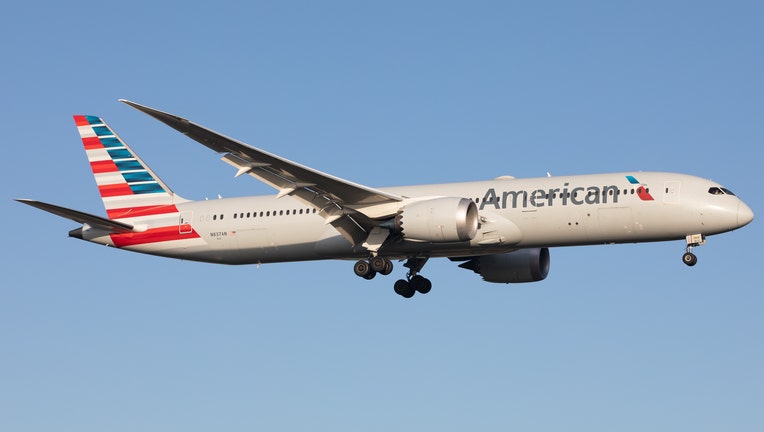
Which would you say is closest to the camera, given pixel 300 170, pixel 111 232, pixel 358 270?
pixel 300 170

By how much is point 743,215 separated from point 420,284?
1370 centimetres

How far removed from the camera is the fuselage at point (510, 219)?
43.8 metres

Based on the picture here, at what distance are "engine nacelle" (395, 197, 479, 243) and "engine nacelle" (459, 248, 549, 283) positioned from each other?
679 centimetres

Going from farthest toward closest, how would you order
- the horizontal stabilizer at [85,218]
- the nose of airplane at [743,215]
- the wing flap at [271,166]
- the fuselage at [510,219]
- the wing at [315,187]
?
the horizontal stabilizer at [85,218], the fuselage at [510,219], the nose of airplane at [743,215], the wing at [315,187], the wing flap at [271,166]

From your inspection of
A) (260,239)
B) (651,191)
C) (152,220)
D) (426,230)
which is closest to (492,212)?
(426,230)

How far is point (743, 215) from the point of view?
43.6 meters

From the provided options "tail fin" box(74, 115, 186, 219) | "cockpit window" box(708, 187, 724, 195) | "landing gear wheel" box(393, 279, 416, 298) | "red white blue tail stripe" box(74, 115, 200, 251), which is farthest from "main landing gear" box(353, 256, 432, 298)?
"cockpit window" box(708, 187, 724, 195)

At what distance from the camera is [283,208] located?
4897 cm

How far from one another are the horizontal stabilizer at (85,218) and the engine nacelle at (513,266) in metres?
14.5

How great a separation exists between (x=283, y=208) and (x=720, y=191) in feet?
53.9

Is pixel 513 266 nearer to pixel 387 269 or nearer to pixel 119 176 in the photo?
pixel 387 269

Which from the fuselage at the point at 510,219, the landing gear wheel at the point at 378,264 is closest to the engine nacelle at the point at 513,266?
the fuselage at the point at 510,219

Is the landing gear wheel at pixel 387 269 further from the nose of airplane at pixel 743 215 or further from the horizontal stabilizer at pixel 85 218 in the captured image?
the nose of airplane at pixel 743 215

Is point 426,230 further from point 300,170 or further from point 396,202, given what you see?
point 300,170
